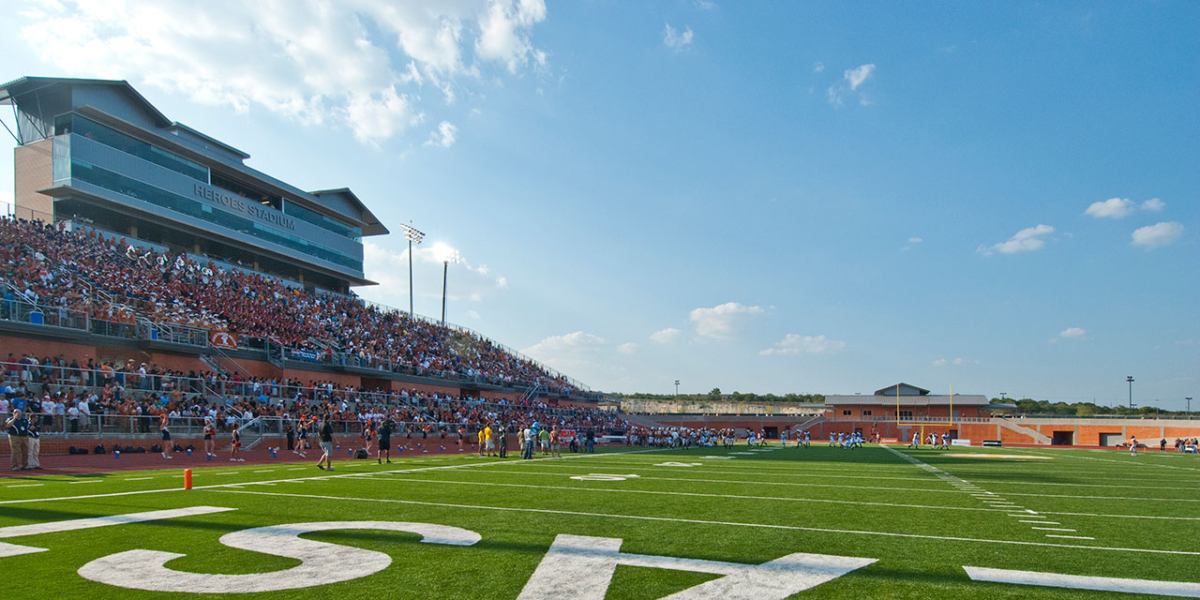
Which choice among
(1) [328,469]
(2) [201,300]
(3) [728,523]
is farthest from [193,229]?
(3) [728,523]

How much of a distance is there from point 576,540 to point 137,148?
39.3 m

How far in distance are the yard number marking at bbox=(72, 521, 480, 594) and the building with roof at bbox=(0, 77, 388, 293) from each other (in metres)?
30.0

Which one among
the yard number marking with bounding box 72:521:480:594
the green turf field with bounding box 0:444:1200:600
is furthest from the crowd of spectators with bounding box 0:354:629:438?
the yard number marking with bounding box 72:521:480:594

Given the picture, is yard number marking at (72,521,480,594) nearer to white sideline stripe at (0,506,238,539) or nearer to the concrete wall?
white sideline stripe at (0,506,238,539)

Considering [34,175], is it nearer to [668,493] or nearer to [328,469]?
[328,469]

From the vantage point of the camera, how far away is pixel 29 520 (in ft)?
27.2

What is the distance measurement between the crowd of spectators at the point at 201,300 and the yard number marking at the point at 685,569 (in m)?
24.2

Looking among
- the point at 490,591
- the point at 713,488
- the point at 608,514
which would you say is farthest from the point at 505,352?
the point at 490,591

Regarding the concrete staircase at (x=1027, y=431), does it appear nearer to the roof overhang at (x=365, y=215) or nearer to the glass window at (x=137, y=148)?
the roof overhang at (x=365, y=215)

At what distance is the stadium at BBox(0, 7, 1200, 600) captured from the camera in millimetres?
6109

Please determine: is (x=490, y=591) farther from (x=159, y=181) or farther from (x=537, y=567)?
(x=159, y=181)

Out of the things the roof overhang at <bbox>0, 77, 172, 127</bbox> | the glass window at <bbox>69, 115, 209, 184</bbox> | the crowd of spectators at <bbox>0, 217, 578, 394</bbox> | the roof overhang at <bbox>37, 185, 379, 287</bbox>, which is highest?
the roof overhang at <bbox>0, 77, 172, 127</bbox>

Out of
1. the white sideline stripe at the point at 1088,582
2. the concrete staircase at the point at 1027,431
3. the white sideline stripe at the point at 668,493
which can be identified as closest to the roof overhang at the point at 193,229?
the white sideline stripe at the point at 668,493

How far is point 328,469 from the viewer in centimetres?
1773
